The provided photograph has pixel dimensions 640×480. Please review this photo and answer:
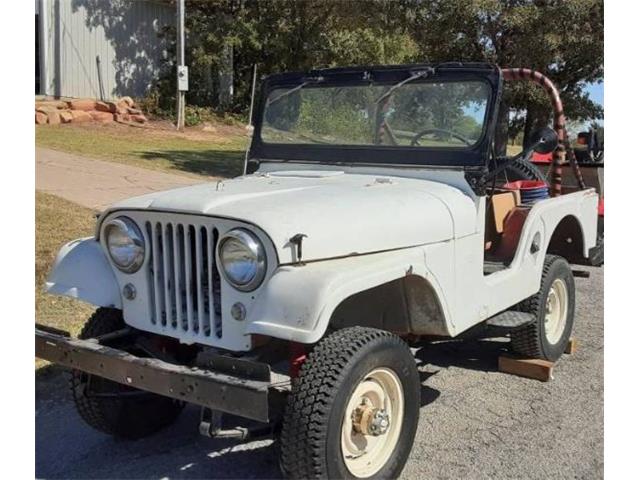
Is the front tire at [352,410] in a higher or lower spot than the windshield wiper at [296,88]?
lower

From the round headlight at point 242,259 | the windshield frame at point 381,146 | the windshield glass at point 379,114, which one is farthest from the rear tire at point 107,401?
the windshield glass at point 379,114

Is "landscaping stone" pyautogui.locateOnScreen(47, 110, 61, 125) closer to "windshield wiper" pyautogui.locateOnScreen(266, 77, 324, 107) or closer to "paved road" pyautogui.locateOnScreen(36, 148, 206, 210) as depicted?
"paved road" pyautogui.locateOnScreen(36, 148, 206, 210)

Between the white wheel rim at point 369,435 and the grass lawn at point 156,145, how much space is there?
9163 mm

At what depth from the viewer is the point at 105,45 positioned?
58.6 feet

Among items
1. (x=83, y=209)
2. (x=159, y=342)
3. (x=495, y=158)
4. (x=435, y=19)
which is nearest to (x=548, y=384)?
(x=495, y=158)

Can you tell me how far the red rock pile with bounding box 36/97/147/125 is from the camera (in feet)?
50.8

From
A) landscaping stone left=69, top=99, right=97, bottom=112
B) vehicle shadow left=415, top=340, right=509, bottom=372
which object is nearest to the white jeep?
vehicle shadow left=415, top=340, right=509, bottom=372

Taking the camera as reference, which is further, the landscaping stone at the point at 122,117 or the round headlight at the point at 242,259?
the landscaping stone at the point at 122,117

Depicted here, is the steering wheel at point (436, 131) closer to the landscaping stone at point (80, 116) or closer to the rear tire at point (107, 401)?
the rear tire at point (107, 401)

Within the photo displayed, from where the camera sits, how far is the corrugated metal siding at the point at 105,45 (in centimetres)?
1672

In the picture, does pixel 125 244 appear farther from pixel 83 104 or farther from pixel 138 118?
pixel 138 118

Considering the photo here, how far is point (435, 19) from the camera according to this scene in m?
11.9

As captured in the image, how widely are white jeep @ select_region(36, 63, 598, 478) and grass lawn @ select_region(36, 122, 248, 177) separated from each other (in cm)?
796

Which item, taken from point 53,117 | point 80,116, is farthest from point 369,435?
point 80,116
